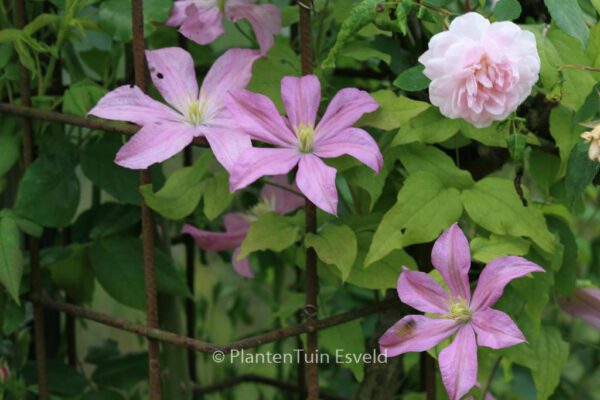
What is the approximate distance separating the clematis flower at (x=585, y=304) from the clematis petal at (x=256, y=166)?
0.37 meters

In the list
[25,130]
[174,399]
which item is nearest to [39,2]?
[25,130]

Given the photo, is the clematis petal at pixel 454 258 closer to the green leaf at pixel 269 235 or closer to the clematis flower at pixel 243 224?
the green leaf at pixel 269 235

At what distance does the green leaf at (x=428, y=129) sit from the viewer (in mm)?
821

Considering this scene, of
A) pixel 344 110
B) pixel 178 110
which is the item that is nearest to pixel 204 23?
pixel 178 110

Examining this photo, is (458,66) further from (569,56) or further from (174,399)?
(174,399)

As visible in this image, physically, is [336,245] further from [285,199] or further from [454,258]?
[285,199]

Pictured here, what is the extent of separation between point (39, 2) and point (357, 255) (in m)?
0.48

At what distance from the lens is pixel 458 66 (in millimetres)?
737

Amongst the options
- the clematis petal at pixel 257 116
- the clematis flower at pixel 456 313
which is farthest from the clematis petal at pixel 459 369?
the clematis petal at pixel 257 116

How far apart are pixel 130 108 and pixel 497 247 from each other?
320 millimetres

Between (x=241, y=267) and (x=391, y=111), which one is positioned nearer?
(x=391, y=111)

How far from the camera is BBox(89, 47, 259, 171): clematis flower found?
81cm

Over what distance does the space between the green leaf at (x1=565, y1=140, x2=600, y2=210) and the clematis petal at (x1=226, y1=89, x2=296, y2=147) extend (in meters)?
0.22

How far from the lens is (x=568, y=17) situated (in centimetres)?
75
